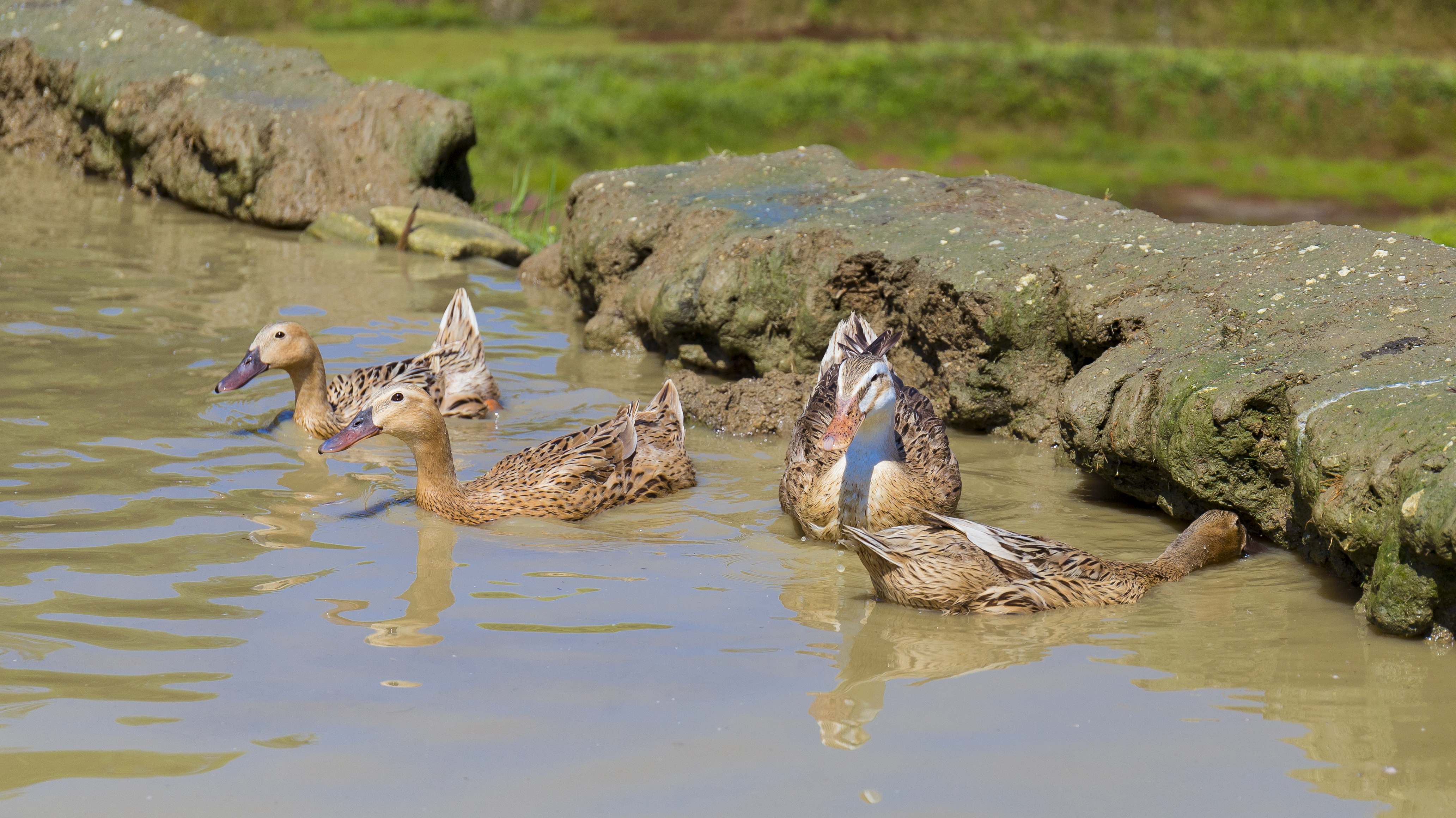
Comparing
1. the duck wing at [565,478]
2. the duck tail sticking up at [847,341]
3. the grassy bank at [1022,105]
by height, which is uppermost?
the grassy bank at [1022,105]

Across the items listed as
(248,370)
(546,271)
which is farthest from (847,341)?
(546,271)

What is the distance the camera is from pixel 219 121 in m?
13.5

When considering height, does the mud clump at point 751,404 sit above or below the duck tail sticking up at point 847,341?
below

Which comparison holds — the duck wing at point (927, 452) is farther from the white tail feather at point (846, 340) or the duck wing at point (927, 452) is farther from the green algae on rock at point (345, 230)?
the green algae on rock at point (345, 230)

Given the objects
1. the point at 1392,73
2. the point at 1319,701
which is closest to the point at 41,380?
the point at 1319,701

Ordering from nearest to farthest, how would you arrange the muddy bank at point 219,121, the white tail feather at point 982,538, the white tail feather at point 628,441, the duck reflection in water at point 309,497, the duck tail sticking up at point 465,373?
the white tail feather at point 982,538, the duck reflection in water at point 309,497, the white tail feather at point 628,441, the duck tail sticking up at point 465,373, the muddy bank at point 219,121

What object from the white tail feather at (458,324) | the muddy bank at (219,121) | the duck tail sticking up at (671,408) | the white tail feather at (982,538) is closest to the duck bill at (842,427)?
the white tail feather at (982,538)

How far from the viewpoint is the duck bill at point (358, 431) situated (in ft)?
21.1

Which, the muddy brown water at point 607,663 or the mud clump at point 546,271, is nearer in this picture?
the muddy brown water at point 607,663

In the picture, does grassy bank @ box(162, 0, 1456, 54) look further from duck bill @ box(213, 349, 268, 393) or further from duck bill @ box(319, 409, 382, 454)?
duck bill @ box(319, 409, 382, 454)

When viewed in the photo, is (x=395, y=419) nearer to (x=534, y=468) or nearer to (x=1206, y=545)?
(x=534, y=468)

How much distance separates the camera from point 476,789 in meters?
3.88

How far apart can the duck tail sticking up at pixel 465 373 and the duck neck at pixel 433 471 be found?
5.61ft

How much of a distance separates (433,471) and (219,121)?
27.6 ft
